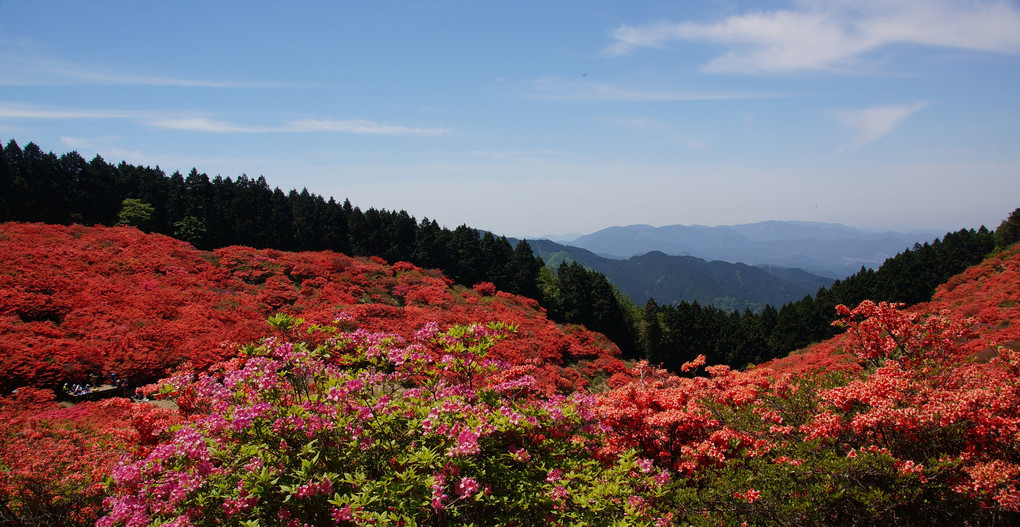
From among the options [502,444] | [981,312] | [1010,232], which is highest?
[1010,232]

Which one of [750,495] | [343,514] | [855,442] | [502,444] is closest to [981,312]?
[855,442]

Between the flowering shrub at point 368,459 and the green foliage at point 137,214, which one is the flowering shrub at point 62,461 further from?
the green foliage at point 137,214

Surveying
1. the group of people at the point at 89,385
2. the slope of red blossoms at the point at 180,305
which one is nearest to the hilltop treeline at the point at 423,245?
the slope of red blossoms at the point at 180,305

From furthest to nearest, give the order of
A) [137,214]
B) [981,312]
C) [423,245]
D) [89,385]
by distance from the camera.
Result: [423,245], [137,214], [981,312], [89,385]

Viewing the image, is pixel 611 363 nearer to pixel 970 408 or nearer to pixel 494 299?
pixel 494 299

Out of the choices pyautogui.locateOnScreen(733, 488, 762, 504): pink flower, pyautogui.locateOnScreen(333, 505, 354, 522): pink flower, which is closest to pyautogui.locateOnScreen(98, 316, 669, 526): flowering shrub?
pyautogui.locateOnScreen(333, 505, 354, 522): pink flower

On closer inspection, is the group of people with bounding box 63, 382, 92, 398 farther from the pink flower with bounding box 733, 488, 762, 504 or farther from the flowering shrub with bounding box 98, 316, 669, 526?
the pink flower with bounding box 733, 488, 762, 504

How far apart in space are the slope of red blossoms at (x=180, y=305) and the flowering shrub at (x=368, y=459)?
250cm

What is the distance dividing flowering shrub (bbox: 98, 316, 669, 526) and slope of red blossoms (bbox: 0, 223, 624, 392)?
2.50m

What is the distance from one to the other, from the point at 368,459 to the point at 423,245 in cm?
3477

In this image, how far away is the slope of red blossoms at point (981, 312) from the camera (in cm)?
1369

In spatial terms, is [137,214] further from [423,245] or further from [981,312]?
[981,312]

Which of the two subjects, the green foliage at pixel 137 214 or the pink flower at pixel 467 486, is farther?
the green foliage at pixel 137 214

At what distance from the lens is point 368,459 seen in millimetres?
4727
